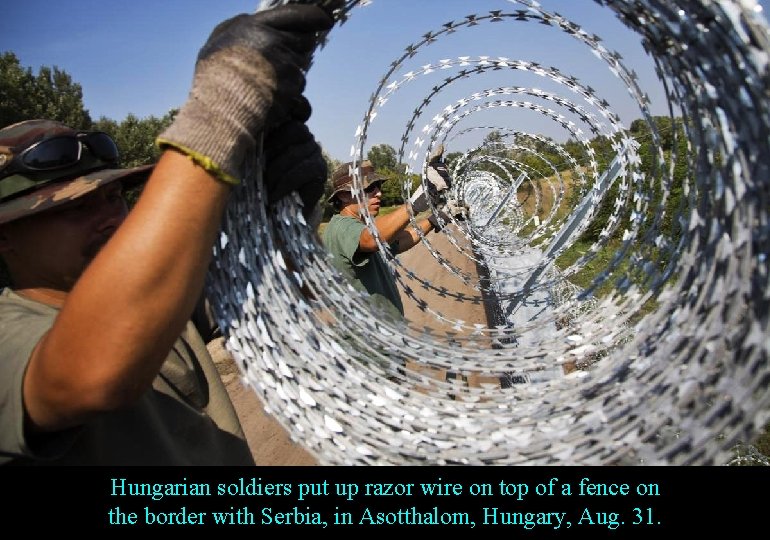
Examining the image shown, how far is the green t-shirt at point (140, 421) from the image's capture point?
1.56m

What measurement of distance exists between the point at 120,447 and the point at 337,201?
14.1 ft

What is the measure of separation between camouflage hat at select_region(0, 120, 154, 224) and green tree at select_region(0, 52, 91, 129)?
2803 cm

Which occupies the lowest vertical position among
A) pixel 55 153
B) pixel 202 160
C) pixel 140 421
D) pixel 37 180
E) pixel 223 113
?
pixel 140 421

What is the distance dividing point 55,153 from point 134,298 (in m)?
1.14

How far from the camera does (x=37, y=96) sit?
94.6 ft

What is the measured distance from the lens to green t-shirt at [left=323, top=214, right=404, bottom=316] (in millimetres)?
4758

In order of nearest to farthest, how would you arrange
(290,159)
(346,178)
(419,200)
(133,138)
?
(290,159) < (346,178) < (419,200) < (133,138)

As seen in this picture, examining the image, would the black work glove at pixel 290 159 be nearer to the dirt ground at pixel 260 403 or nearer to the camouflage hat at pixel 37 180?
the camouflage hat at pixel 37 180

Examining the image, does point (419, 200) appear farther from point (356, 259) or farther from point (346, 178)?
point (356, 259)

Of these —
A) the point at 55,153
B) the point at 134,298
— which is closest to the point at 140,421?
the point at 134,298

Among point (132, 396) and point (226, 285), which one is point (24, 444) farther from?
point (226, 285)

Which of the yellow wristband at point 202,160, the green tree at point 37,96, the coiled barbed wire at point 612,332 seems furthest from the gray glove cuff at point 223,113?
the green tree at point 37,96

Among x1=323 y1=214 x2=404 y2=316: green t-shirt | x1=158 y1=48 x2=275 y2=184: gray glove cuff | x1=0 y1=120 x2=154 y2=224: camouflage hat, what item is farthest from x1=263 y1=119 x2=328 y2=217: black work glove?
x1=323 y1=214 x2=404 y2=316: green t-shirt

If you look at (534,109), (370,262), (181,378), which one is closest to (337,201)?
(370,262)
